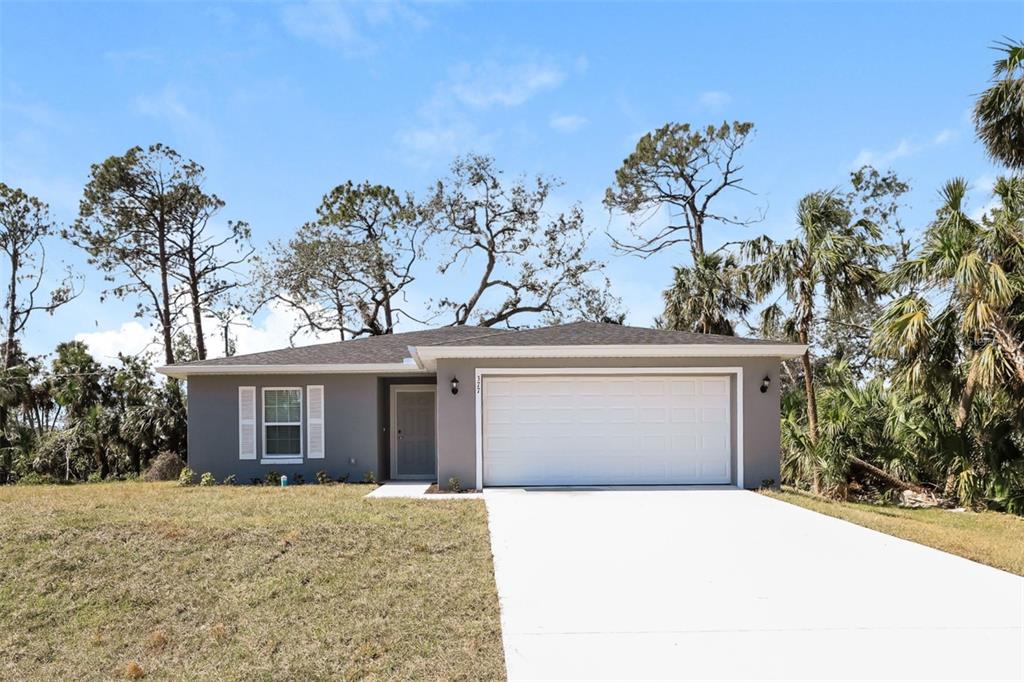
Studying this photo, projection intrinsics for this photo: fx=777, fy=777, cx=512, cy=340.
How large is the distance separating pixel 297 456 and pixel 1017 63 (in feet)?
49.4

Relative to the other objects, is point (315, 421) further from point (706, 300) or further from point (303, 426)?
point (706, 300)

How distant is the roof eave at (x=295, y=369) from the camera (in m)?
15.2

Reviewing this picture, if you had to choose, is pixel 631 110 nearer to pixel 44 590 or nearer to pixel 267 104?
pixel 267 104

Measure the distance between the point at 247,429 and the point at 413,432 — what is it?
3322 mm

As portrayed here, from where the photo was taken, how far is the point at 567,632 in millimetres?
5320

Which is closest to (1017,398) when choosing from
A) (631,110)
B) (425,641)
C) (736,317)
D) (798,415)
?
(798,415)

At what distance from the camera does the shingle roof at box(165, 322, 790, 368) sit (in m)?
13.2

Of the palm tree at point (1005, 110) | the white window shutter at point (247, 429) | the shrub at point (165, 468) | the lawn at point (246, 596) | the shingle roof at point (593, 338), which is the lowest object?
the shrub at point (165, 468)

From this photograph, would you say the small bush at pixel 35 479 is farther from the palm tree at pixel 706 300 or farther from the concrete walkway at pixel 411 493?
the palm tree at pixel 706 300

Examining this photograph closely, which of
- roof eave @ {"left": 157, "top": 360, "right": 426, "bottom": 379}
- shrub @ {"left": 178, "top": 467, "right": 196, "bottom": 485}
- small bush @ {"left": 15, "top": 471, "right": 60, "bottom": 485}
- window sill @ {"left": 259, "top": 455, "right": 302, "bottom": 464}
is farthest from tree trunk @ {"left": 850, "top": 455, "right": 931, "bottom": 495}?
small bush @ {"left": 15, "top": 471, "right": 60, "bottom": 485}

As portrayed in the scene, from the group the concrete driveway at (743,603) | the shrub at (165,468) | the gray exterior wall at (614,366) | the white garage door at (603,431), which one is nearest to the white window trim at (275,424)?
the gray exterior wall at (614,366)

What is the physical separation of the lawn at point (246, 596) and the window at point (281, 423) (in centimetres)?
582

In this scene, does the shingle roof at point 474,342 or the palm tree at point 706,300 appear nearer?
the shingle roof at point 474,342

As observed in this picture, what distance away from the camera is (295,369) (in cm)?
1525
